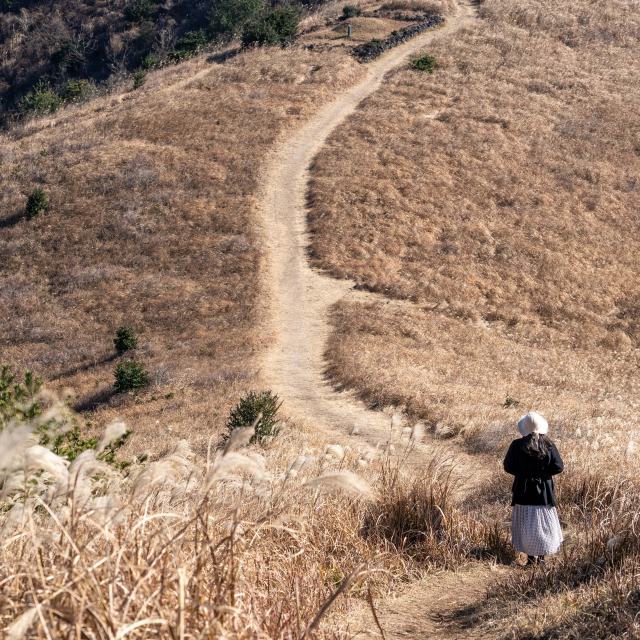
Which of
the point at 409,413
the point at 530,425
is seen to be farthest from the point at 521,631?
the point at 409,413

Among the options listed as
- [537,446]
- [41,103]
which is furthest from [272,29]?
[537,446]

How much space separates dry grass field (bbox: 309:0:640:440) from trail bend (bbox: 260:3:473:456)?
2.33 feet

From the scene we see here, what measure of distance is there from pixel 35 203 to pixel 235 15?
132 ft

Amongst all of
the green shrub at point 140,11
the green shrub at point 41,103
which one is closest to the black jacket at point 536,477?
the green shrub at point 41,103

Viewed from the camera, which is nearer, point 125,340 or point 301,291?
point 125,340

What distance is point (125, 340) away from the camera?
68.8 feet

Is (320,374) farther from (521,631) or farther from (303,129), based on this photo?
(303,129)

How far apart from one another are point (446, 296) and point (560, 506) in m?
17.5

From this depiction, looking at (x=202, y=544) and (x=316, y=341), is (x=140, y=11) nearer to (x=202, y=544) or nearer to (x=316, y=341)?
(x=316, y=341)

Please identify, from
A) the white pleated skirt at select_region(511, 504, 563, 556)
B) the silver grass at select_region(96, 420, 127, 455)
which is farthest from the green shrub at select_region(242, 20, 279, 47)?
the silver grass at select_region(96, 420, 127, 455)

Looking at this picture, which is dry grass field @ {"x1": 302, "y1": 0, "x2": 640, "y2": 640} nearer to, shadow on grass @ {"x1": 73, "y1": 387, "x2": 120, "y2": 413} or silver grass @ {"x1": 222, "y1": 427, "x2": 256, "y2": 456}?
silver grass @ {"x1": 222, "y1": 427, "x2": 256, "y2": 456}

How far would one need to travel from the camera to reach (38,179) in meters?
31.4

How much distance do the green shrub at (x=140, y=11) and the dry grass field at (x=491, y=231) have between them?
46712 millimetres

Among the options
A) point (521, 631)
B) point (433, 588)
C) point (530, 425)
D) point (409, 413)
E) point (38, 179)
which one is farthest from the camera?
point (38, 179)
